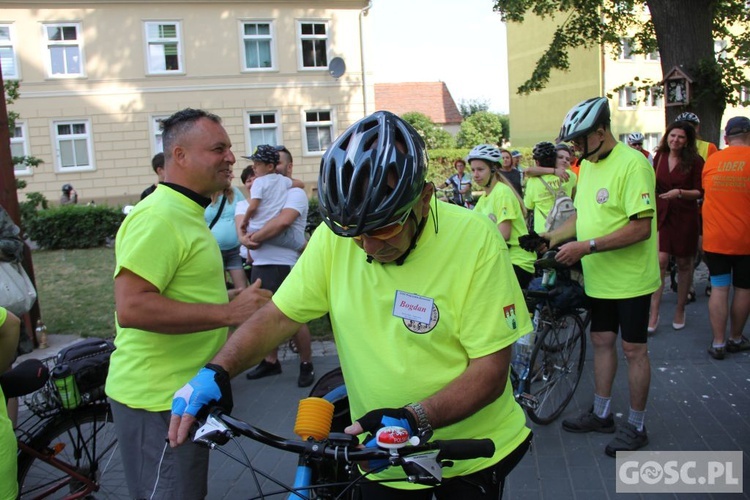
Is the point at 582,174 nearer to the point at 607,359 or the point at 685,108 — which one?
the point at 607,359

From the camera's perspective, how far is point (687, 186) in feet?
22.7

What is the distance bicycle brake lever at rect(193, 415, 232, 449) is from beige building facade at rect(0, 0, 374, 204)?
1010 inches

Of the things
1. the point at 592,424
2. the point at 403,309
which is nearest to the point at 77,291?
the point at 592,424

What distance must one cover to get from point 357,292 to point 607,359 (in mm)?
2974

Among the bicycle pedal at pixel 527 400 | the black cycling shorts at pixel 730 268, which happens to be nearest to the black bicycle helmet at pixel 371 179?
the bicycle pedal at pixel 527 400

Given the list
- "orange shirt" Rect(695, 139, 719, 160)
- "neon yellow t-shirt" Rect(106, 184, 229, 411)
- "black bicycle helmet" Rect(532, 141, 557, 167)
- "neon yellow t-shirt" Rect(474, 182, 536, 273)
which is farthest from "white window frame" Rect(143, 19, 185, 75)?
"neon yellow t-shirt" Rect(106, 184, 229, 411)

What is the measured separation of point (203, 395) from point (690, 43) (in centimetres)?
1108

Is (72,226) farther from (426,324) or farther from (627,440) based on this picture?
(426,324)

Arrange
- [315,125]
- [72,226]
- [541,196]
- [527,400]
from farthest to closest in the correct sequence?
[315,125] < [72,226] < [541,196] < [527,400]

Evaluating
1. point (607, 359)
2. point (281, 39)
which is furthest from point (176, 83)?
point (607, 359)

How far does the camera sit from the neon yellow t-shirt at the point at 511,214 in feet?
18.8

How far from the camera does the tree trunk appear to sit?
10.4 m

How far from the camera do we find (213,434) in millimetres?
1675

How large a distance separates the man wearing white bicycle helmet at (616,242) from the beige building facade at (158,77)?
76.4ft
